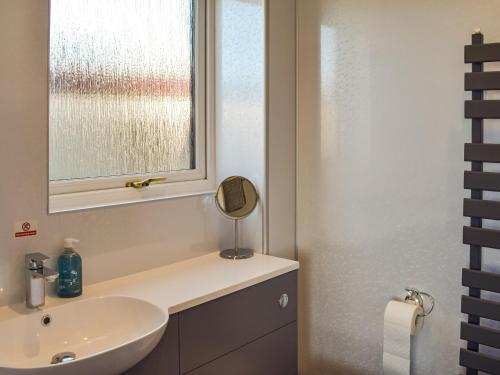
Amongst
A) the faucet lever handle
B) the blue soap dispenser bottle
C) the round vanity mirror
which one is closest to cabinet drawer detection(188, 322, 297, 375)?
the round vanity mirror

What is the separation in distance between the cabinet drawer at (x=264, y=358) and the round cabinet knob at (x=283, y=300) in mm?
89

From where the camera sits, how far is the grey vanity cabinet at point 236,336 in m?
1.68

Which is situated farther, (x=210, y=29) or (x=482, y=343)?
(x=210, y=29)

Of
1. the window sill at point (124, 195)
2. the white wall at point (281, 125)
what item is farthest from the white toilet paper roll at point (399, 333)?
the window sill at point (124, 195)

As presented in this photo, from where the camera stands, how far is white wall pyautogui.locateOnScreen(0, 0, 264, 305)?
5.28 feet

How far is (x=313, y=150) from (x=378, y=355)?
83 cm

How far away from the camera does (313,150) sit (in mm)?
2289

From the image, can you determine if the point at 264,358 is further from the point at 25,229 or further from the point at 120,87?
the point at 120,87

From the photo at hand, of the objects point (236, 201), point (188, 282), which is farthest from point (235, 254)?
point (188, 282)

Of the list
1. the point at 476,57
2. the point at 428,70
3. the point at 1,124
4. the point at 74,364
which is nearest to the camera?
the point at 74,364

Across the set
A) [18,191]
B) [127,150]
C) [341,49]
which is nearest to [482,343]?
[341,49]

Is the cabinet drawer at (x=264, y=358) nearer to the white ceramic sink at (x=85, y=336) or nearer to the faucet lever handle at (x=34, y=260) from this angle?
the white ceramic sink at (x=85, y=336)

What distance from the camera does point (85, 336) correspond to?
5.49 feet

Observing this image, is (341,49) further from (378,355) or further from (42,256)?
(42,256)
